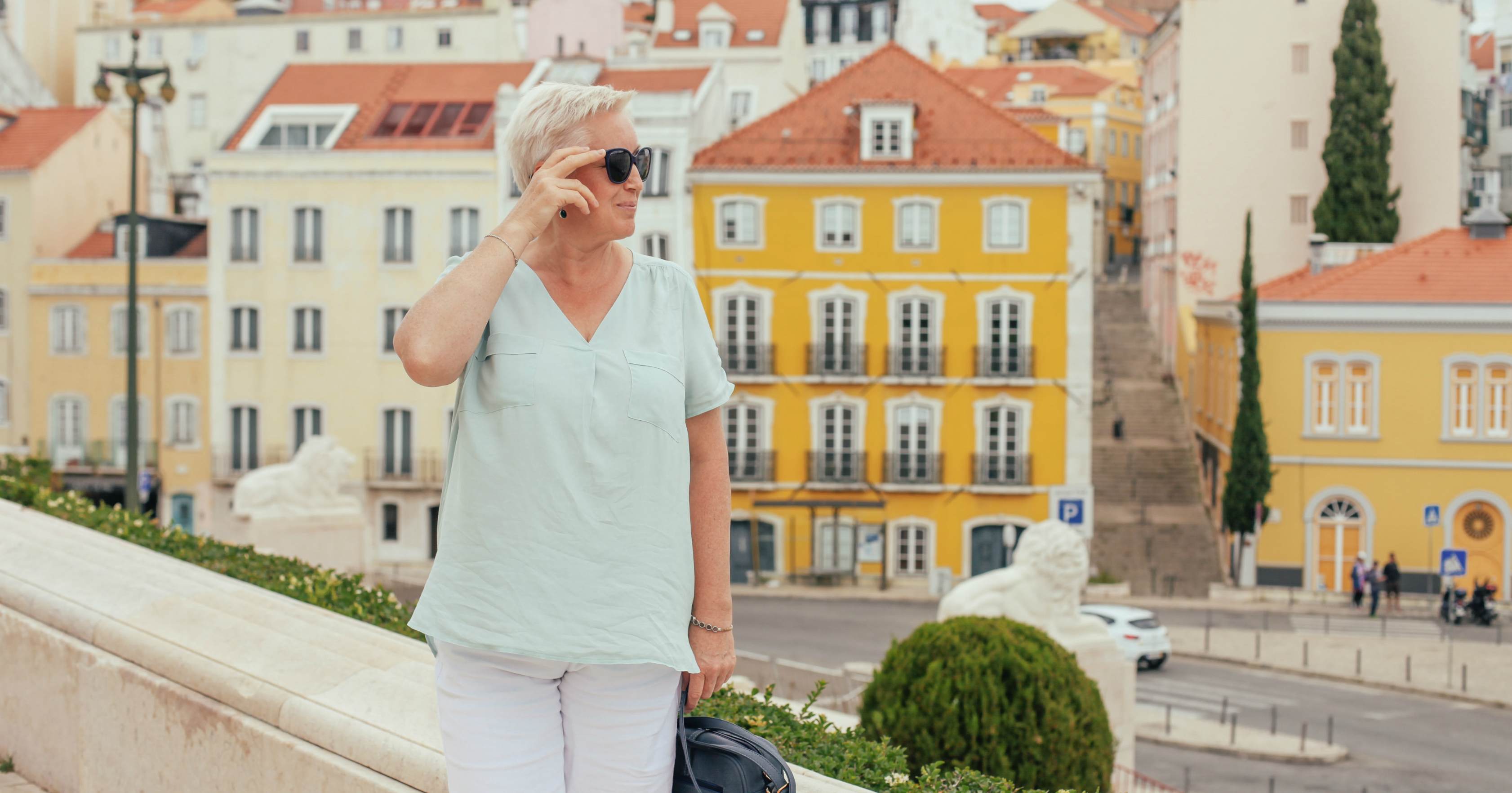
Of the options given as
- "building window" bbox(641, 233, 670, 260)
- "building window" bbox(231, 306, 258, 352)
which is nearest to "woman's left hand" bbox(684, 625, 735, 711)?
"building window" bbox(641, 233, 670, 260)

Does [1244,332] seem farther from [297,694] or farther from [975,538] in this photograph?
[297,694]

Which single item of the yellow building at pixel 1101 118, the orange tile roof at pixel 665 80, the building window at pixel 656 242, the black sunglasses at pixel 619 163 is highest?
the yellow building at pixel 1101 118

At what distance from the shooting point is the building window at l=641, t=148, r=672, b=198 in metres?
40.6

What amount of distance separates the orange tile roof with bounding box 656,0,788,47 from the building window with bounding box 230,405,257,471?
33.2m

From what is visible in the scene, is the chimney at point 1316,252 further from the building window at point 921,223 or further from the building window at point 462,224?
the building window at point 462,224

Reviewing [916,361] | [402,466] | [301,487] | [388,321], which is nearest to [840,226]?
[916,361]

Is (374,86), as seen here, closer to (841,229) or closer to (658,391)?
(841,229)

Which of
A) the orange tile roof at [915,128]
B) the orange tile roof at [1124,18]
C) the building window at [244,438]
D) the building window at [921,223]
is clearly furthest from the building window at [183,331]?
the orange tile roof at [1124,18]

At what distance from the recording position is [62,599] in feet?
21.0

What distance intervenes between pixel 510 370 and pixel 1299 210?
2058 inches

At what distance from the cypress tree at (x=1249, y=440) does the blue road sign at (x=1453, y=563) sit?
496 centimetres

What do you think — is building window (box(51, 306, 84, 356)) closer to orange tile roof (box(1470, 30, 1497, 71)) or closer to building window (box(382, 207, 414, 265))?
building window (box(382, 207, 414, 265))

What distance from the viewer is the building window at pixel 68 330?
44844mm

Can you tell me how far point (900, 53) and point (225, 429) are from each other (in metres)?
21.1
